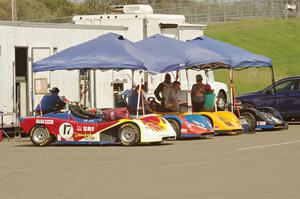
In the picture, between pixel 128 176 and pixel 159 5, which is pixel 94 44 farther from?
pixel 159 5

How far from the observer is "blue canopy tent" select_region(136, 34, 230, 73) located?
86.9 feet

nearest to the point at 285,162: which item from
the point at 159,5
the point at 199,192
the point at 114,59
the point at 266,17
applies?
the point at 199,192

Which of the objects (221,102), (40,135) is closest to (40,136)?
(40,135)

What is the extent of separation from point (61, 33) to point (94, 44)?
361 cm

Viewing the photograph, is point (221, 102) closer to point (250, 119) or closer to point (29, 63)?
point (250, 119)

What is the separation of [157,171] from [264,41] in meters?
55.8

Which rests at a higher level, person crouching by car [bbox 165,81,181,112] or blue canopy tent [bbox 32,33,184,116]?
blue canopy tent [bbox 32,33,184,116]

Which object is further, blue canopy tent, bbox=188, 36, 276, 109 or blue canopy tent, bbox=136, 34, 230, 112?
blue canopy tent, bbox=188, 36, 276, 109

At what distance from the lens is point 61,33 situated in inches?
1114

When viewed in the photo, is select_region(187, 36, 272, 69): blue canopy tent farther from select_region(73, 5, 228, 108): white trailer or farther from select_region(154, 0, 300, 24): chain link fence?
select_region(154, 0, 300, 24): chain link fence

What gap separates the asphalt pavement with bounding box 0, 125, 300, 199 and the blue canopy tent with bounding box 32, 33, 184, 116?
2.35 meters

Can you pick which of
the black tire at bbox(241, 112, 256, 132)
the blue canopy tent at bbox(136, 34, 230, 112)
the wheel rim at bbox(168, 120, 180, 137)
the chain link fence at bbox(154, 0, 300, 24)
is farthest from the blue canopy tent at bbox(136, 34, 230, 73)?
the chain link fence at bbox(154, 0, 300, 24)

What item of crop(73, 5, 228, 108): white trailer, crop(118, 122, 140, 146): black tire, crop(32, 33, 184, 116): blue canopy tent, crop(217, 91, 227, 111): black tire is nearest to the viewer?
crop(118, 122, 140, 146): black tire

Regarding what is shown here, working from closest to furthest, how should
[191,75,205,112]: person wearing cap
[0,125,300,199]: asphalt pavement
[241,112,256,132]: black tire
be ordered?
1. [0,125,300,199]: asphalt pavement
2. [191,75,205,112]: person wearing cap
3. [241,112,256,132]: black tire
